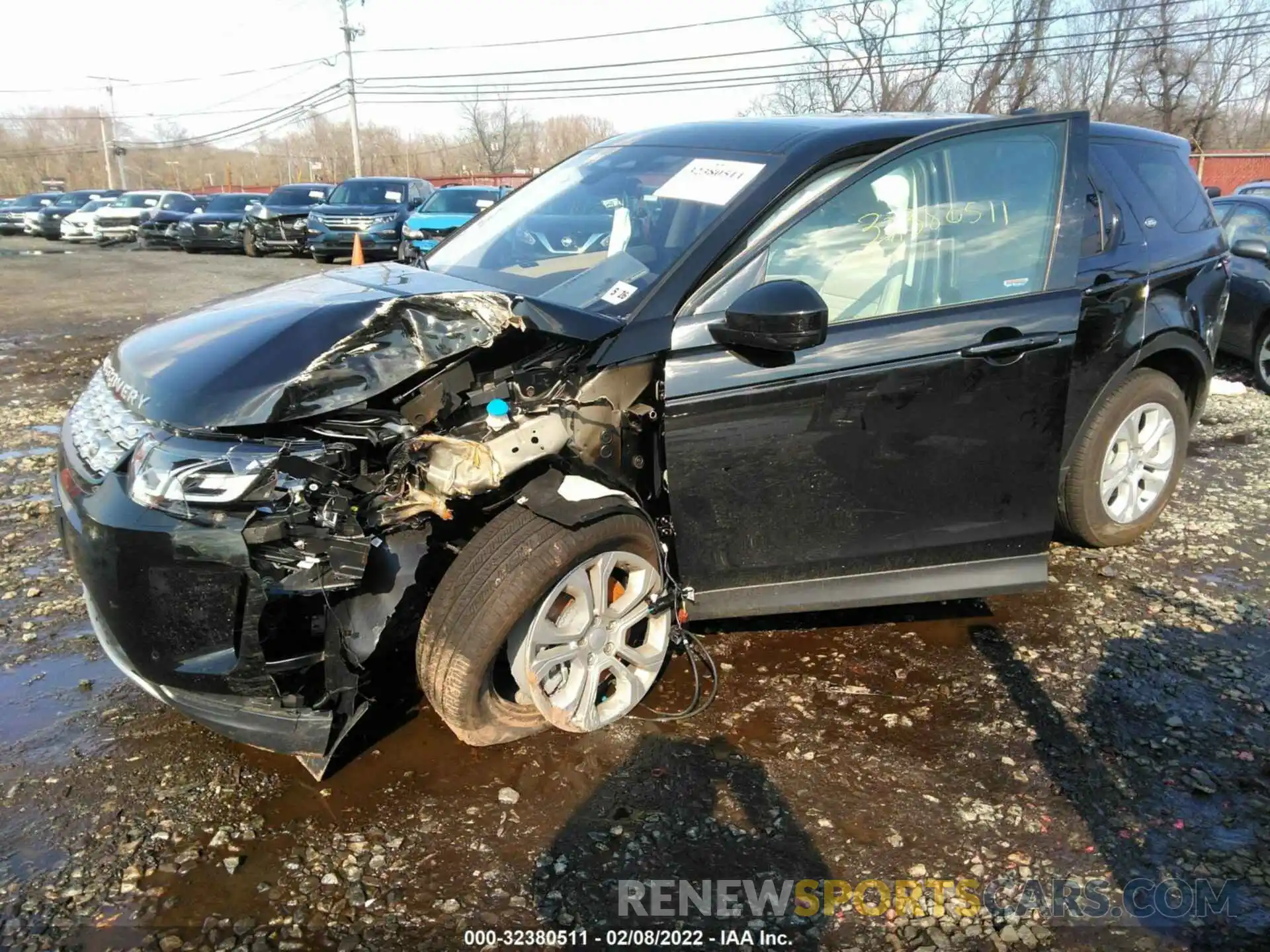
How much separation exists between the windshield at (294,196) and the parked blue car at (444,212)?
5.07m

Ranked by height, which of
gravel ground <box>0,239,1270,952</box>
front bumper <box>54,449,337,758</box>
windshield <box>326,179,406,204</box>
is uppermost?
windshield <box>326,179,406,204</box>

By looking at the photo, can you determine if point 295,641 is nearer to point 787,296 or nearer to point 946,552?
point 787,296

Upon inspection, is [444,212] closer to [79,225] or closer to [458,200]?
[458,200]

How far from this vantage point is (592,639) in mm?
2850

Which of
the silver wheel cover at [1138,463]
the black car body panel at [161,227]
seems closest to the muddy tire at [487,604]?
the silver wheel cover at [1138,463]

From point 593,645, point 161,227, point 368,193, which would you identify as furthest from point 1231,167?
point 593,645

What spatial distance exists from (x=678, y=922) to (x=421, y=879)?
2.28 ft

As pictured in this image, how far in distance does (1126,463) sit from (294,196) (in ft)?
66.3

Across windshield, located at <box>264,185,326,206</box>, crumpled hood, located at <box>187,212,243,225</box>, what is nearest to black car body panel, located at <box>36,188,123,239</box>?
crumpled hood, located at <box>187,212,243,225</box>

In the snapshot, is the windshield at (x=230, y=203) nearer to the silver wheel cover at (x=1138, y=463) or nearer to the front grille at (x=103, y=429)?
the front grille at (x=103, y=429)

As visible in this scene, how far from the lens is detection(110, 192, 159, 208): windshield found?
85.3ft

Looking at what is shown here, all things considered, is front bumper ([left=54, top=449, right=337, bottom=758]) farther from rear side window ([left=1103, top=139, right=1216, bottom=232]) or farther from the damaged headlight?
rear side window ([left=1103, top=139, right=1216, bottom=232])

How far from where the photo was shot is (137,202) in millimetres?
26438

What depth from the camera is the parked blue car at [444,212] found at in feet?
49.0
